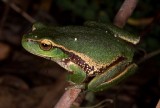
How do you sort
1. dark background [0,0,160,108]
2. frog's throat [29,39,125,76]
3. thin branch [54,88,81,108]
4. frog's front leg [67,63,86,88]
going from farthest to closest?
1. dark background [0,0,160,108]
2. frog's throat [29,39,125,76]
3. frog's front leg [67,63,86,88]
4. thin branch [54,88,81,108]

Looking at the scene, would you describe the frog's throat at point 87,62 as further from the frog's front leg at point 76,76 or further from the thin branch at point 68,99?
the thin branch at point 68,99

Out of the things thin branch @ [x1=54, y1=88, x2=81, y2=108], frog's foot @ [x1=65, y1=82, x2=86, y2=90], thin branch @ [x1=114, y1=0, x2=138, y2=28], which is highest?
thin branch @ [x1=114, y1=0, x2=138, y2=28]

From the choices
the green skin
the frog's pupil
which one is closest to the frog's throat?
the green skin

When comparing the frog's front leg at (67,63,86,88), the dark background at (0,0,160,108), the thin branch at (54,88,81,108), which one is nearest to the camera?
the thin branch at (54,88,81,108)

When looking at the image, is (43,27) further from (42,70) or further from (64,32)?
(42,70)

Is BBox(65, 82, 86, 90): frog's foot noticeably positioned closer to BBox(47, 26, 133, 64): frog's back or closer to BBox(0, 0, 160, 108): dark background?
BBox(47, 26, 133, 64): frog's back

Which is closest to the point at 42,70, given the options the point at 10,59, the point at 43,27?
the point at 10,59

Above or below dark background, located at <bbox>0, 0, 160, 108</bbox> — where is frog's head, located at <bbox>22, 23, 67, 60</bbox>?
above
